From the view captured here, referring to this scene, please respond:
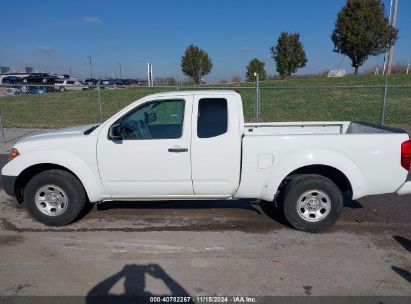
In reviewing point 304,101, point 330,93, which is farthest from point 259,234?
point 330,93

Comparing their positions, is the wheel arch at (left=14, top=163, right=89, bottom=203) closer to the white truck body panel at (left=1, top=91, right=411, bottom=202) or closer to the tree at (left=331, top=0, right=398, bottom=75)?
the white truck body panel at (left=1, top=91, right=411, bottom=202)

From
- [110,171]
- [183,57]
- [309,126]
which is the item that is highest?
[183,57]

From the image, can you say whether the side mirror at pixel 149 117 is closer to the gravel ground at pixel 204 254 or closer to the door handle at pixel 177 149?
the door handle at pixel 177 149

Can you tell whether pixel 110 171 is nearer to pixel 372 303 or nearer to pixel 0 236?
pixel 0 236

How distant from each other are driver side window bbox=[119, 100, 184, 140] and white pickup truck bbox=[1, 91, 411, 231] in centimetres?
2

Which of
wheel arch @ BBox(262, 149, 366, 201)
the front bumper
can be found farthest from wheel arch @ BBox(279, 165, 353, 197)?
the front bumper

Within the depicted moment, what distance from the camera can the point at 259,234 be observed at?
14.8 ft

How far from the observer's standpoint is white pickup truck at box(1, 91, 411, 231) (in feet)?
14.4

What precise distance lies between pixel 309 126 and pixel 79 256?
379cm

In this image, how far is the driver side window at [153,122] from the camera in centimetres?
460

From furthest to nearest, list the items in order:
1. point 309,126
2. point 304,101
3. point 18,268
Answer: point 304,101 < point 309,126 < point 18,268

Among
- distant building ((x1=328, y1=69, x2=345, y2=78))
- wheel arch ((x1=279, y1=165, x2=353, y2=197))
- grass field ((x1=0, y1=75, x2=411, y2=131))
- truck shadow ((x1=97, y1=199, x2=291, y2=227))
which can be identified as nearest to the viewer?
wheel arch ((x1=279, y1=165, x2=353, y2=197))

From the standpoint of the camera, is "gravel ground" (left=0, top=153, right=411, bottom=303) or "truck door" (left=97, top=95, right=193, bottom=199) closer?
"gravel ground" (left=0, top=153, right=411, bottom=303)

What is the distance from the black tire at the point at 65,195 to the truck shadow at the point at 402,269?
12.6ft
